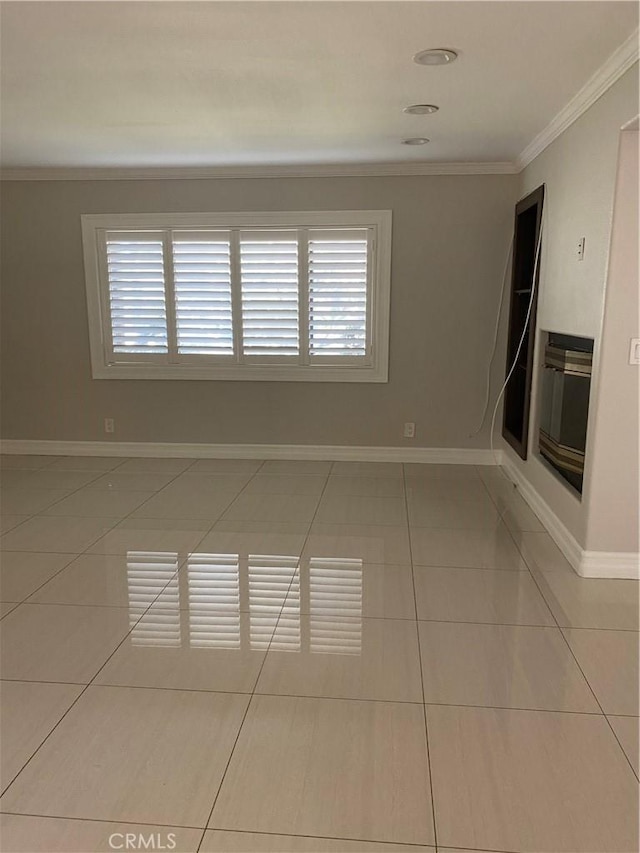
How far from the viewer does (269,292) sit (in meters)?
5.05

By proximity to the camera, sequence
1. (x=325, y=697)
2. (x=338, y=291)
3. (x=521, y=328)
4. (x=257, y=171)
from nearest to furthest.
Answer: (x=325, y=697)
(x=521, y=328)
(x=257, y=171)
(x=338, y=291)

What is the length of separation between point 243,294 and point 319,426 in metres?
1.22

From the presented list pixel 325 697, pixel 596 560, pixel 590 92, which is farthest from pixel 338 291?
pixel 325 697

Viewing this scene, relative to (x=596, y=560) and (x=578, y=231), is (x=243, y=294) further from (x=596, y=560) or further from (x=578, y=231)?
(x=596, y=560)

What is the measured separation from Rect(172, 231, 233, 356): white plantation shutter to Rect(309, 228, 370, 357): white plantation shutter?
27.1 inches

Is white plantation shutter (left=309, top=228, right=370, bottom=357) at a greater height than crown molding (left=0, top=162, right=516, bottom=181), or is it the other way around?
crown molding (left=0, top=162, right=516, bottom=181)

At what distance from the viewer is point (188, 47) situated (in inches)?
101

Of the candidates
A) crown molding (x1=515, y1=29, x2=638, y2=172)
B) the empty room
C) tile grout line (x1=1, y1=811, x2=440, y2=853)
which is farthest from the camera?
crown molding (x1=515, y1=29, x2=638, y2=172)

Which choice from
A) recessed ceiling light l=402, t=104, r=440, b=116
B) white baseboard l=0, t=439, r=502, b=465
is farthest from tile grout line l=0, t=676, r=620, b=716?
white baseboard l=0, t=439, r=502, b=465

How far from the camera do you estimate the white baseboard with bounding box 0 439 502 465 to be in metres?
5.20

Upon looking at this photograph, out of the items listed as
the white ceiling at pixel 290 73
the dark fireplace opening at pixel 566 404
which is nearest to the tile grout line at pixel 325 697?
the dark fireplace opening at pixel 566 404

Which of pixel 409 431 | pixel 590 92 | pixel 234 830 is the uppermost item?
pixel 590 92

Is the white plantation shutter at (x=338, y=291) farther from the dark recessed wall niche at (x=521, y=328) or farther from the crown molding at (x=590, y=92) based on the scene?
the crown molding at (x=590, y=92)

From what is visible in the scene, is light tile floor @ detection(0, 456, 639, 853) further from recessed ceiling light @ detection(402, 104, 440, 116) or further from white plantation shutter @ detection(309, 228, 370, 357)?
recessed ceiling light @ detection(402, 104, 440, 116)
